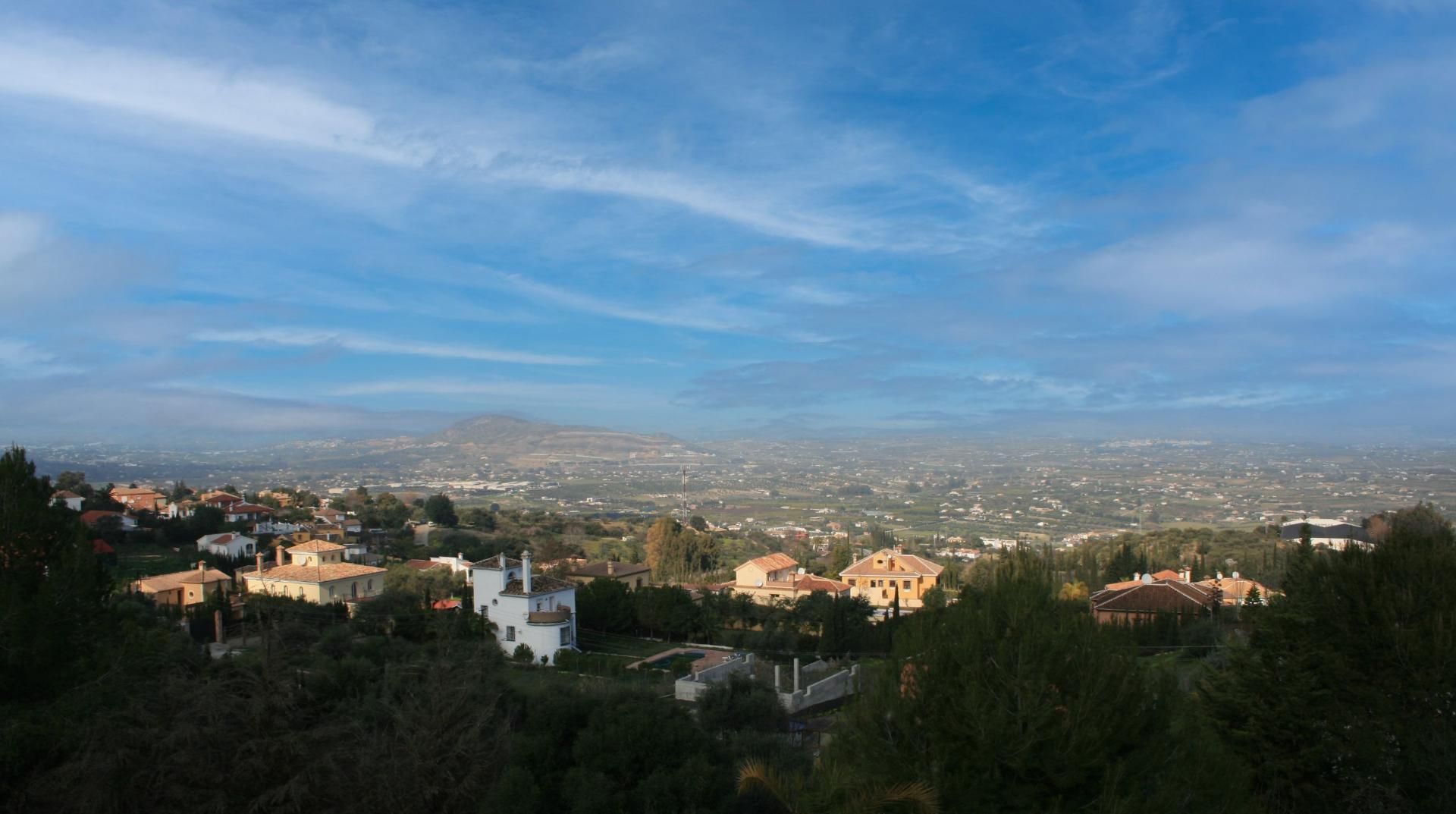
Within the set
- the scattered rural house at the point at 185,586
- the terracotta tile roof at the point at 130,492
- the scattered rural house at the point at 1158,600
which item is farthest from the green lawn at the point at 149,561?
the scattered rural house at the point at 1158,600

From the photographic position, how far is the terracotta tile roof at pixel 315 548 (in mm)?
35625

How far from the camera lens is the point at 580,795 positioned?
7.10m

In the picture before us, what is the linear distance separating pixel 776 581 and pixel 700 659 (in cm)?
1752

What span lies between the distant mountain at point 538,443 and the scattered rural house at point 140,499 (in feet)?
249

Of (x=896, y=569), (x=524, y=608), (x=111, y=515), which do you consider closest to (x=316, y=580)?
(x=524, y=608)

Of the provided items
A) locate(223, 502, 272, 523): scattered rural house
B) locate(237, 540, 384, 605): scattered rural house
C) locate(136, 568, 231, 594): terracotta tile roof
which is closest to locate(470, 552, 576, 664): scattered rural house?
locate(237, 540, 384, 605): scattered rural house

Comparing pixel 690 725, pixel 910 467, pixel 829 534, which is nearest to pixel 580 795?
pixel 690 725

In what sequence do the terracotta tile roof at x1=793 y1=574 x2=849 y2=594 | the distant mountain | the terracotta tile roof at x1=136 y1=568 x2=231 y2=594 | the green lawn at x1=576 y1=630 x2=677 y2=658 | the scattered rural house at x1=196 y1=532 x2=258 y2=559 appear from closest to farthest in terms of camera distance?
the green lawn at x1=576 y1=630 x2=677 y2=658 < the terracotta tile roof at x1=136 y1=568 x2=231 y2=594 < the terracotta tile roof at x1=793 y1=574 x2=849 y2=594 < the scattered rural house at x1=196 y1=532 x2=258 y2=559 < the distant mountain

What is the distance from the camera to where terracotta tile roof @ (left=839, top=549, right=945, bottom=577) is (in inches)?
1631

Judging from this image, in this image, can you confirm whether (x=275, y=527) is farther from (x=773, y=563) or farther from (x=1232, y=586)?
(x=1232, y=586)

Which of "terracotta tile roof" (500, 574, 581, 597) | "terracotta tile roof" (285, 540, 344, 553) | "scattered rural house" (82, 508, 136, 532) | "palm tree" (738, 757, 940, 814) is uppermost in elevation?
"palm tree" (738, 757, 940, 814)

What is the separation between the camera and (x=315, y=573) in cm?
3175

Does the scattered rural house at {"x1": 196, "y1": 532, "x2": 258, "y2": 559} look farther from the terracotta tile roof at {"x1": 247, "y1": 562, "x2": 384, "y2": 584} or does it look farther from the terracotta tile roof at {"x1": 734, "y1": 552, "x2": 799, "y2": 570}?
the terracotta tile roof at {"x1": 734, "y1": 552, "x2": 799, "y2": 570}

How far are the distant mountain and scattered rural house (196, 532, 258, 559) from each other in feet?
301
